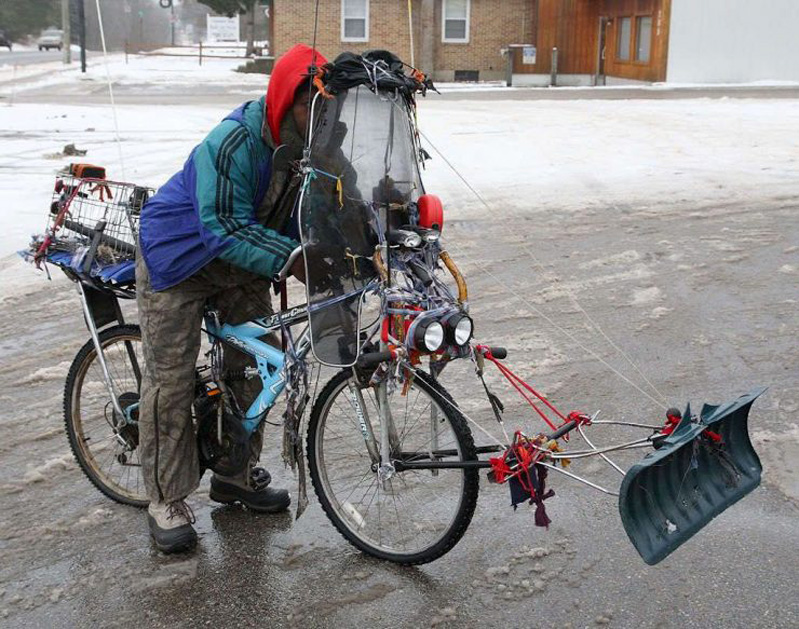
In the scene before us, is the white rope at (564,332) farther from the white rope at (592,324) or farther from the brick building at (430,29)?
the brick building at (430,29)

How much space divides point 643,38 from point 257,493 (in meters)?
30.6

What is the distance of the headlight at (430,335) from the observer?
11.3 ft

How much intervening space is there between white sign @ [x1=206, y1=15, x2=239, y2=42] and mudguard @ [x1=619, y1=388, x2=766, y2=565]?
171 ft

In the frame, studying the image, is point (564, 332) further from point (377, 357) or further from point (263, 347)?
point (377, 357)

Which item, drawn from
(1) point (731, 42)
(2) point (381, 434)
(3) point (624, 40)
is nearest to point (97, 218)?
(2) point (381, 434)

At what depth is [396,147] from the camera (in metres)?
3.75

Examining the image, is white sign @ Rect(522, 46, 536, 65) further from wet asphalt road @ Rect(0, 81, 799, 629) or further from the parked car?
the parked car

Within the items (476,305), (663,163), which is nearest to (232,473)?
(476,305)

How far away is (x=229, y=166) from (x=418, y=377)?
1025mm

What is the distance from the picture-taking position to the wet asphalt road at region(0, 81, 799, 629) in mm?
3664

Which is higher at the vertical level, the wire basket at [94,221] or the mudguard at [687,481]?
the wire basket at [94,221]

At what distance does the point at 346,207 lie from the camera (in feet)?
12.1

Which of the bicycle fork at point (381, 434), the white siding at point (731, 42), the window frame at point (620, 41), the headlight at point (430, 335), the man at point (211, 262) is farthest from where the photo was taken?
the window frame at point (620, 41)

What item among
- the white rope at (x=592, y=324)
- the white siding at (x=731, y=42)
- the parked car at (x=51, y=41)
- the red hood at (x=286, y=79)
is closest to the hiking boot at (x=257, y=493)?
the red hood at (x=286, y=79)
